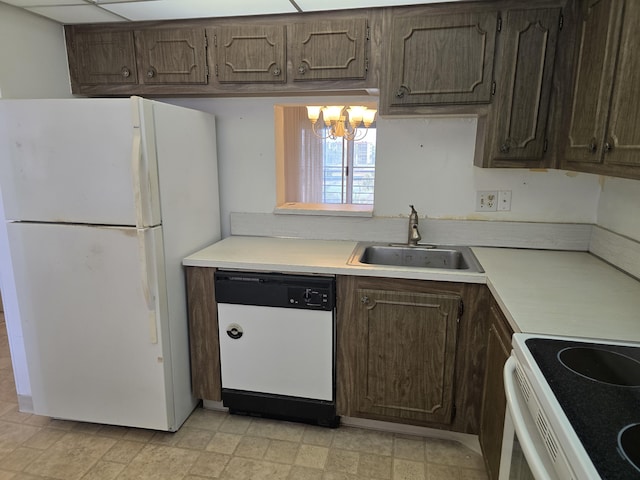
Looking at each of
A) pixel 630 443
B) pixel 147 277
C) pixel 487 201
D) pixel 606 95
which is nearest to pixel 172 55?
pixel 147 277

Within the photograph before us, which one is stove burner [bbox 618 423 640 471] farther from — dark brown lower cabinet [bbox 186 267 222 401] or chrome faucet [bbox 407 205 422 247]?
dark brown lower cabinet [bbox 186 267 222 401]

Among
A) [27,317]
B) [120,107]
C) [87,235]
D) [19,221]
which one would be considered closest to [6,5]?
[120,107]

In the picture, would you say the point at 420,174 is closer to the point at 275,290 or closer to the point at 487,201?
the point at 487,201

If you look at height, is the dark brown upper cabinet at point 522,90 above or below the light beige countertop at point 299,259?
above

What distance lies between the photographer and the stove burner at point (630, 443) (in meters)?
0.76

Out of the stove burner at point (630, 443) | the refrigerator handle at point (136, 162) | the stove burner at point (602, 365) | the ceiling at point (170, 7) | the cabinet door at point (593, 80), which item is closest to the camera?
the stove burner at point (630, 443)

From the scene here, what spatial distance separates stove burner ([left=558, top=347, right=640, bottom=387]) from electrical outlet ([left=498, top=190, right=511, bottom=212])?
49.2 inches

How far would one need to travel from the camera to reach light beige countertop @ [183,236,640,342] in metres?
1.35

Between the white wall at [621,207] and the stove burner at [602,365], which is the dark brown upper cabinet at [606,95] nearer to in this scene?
the white wall at [621,207]

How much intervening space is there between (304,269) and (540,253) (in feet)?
4.12

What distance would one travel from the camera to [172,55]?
7.15 feet

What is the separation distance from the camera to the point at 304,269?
6.52ft

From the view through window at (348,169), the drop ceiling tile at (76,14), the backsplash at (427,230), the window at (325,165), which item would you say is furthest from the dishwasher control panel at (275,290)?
the view through window at (348,169)

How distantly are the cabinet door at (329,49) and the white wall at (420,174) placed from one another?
309 mm
